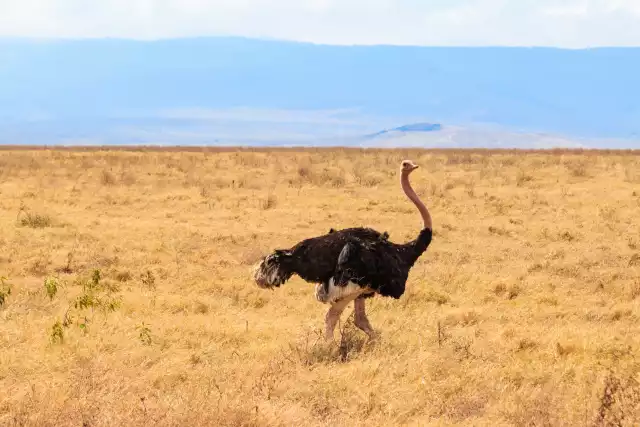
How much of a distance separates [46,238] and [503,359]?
9.21m

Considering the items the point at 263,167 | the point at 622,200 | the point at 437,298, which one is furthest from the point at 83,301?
the point at 263,167

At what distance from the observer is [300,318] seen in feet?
32.2

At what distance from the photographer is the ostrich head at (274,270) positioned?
26.0 ft

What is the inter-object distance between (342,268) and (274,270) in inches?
24.4

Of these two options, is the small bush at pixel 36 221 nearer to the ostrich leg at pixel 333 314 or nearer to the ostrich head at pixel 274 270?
→ the ostrich head at pixel 274 270

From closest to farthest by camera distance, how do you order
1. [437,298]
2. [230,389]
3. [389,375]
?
[230,389], [389,375], [437,298]

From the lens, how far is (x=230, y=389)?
6.62 meters

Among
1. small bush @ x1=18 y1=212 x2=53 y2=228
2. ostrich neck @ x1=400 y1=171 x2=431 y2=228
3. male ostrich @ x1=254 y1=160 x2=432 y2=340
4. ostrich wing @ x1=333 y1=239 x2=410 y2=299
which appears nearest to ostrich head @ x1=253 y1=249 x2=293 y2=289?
male ostrich @ x1=254 y1=160 x2=432 y2=340

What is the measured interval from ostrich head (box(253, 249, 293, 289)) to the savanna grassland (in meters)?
0.61

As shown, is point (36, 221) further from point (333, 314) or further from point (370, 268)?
point (370, 268)

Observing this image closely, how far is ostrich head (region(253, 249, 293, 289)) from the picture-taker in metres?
7.91

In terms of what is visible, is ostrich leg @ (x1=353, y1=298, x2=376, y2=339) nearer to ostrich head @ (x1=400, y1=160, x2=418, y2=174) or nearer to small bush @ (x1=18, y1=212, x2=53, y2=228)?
ostrich head @ (x1=400, y1=160, x2=418, y2=174)

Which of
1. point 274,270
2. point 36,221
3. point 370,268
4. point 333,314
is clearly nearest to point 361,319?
point 333,314

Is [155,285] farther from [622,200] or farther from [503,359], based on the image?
[622,200]
